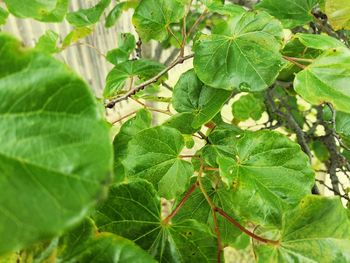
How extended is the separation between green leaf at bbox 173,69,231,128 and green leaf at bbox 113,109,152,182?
0.24 ft

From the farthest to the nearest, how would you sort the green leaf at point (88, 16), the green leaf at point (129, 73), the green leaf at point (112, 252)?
the green leaf at point (88, 16), the green leaf at point (129, 73), the green leaf at point (112, 252)

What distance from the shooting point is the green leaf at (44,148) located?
25cm

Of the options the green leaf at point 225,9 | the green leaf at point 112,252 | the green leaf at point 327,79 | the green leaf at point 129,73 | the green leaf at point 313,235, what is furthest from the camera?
the green leaf at point 129,73

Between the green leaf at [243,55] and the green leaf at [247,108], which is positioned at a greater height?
the green leaf at [243,55]

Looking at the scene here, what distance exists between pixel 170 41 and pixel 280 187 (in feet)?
3.85

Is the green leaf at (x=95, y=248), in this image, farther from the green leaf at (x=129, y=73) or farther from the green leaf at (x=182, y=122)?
the green leaf at (x=129, y=73)

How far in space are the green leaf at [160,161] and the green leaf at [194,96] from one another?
47 mm

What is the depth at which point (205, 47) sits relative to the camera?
0.67 m

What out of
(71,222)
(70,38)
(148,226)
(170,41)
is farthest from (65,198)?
(170,41)

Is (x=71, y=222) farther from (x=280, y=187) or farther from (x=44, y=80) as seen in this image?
(x=280, y=187)

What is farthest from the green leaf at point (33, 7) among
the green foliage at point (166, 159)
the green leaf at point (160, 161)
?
the green leaf at point (160, 161)

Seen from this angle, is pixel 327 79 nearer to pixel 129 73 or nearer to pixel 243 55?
pixel 243 55

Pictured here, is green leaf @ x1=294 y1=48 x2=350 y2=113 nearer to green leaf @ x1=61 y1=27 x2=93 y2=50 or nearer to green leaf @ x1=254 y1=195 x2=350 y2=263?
green leaf @ x1=254 y1=195 x2=350 y2=263

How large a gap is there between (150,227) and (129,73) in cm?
45
